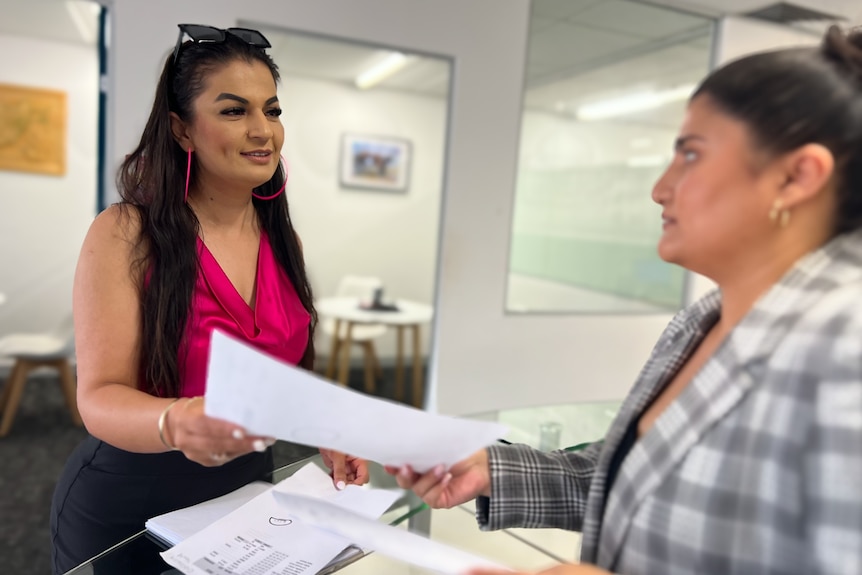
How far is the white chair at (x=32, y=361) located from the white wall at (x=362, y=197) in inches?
78.3

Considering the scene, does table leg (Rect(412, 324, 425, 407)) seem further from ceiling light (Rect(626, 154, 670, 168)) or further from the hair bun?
the hair bun

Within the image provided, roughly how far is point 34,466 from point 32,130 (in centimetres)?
281

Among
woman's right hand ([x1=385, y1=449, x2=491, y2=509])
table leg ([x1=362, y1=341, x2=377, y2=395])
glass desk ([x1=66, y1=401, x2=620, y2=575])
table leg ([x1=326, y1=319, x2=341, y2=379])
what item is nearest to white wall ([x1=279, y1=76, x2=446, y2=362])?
table leg ([x1=326, y1=319, x2=341, y2=379])

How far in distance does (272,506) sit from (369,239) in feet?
15.7

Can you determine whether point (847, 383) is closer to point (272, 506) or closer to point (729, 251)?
point (729, 251)

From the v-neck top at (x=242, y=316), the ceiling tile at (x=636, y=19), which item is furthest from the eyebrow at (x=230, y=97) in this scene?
the ceiling tile at (x=636, y=19)

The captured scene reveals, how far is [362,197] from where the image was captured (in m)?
5.75

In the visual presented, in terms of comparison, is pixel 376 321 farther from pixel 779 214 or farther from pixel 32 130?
pixel 779 214

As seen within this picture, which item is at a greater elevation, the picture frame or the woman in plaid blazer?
the picture frame

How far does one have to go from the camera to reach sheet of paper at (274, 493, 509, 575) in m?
0.57

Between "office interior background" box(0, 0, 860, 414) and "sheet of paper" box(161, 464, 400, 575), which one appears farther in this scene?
"office interior background" box(0, 0, 860, 414)

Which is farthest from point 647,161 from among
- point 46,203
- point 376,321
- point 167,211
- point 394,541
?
point 46,203

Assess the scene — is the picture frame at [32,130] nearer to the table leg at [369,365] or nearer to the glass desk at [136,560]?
the table leg at [369,365]

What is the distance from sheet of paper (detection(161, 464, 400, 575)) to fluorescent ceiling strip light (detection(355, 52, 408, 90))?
4.45m
